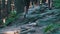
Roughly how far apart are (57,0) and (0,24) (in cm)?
798

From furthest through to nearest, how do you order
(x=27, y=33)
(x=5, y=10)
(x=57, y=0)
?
(x=5, y=10) < (x=27, y=33) < (x=57, y=0)

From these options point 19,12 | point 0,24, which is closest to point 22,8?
point 19,12

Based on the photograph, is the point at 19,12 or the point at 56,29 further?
the point at 19,12

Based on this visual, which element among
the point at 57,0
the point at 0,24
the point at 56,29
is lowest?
the point at 0,24

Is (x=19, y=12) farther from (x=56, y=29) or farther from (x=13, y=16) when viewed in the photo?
(x=56, y=29)

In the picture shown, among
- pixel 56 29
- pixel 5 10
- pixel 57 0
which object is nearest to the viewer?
pixel 57 0

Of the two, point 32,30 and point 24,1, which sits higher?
point 24,1

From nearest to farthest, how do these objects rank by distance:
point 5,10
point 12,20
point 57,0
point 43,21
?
point 57,0 → point 43,21 → point 12,20 → point 5,10

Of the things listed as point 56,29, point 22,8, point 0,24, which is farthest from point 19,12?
point 56,29

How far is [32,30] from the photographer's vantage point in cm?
884

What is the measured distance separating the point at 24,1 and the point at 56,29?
7117 millimetres

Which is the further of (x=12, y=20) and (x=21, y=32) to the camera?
(x=12, y=20)

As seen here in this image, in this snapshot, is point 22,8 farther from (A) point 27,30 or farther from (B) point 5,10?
(A) point 27,30

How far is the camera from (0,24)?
46.8ft
